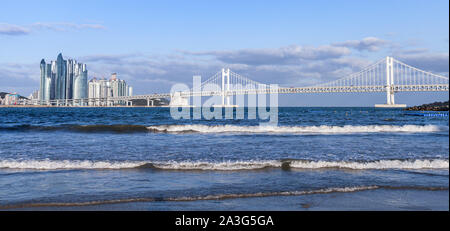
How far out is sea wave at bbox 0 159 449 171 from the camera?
19.0 ft

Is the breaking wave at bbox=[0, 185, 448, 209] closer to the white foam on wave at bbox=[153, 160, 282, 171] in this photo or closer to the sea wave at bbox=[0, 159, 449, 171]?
the sea wave at bbox=[0, 159, 449, 171]

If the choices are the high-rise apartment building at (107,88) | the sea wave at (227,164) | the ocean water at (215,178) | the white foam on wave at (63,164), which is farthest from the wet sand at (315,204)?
the high-rise apartment building at (107,88)

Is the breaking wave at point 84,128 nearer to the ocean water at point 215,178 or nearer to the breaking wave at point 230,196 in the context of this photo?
the ocean water at point 215,178

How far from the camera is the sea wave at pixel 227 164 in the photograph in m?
5.78

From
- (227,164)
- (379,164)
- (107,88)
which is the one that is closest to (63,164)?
(227,164)

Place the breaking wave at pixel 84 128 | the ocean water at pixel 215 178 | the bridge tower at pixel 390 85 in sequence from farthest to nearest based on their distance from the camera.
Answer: the bridge tower at pixel 390 85 < the breaking wave at pixel 84 128 < the ocean water at pixel 215 178

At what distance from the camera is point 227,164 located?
5977 millimetres

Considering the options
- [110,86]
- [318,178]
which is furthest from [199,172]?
[110,86]

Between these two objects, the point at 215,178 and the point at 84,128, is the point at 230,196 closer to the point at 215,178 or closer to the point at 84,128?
the point at 215,178

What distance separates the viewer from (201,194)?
158 inches

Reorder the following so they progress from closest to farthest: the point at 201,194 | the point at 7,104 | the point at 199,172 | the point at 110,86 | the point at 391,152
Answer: the point at 201,194
the point at 199,172
the point at 391,152
the point at 7,104
the point at 110,86

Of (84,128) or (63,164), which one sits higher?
(84,128)
